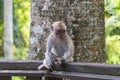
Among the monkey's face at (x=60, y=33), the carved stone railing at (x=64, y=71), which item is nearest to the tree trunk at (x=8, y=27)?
the monkey's face at (x=60, y=33)

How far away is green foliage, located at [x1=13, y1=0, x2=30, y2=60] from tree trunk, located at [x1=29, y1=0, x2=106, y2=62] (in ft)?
42.4

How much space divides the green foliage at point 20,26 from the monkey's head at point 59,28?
12939mm

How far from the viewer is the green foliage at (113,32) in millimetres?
6517

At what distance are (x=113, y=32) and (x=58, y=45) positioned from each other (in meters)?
2.32

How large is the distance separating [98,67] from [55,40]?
1.37 meters

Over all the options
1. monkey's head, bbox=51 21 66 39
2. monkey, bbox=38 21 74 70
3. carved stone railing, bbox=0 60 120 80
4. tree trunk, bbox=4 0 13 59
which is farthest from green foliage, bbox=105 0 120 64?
tree trunk, bbox=4 0 13 59

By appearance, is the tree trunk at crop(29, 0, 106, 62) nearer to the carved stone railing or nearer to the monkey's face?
the monkey's face

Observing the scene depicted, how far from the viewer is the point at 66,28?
460 centimetres

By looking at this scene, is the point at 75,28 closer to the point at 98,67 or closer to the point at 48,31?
the point at 48,31

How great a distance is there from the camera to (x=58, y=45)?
4.89 meters

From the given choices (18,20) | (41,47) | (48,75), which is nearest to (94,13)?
(41,47)

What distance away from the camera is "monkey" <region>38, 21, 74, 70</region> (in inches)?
175

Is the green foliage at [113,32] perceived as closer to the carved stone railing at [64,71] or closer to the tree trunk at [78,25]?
the tree trunk at [78,25]

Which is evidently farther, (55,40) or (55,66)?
(55,40)
